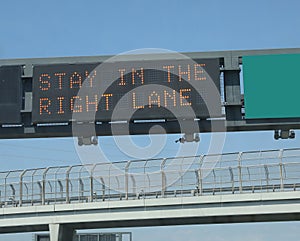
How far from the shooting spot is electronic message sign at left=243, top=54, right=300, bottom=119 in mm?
33188

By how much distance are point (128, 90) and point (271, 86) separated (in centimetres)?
602

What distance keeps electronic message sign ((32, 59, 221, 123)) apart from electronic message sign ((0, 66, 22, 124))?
1036mm

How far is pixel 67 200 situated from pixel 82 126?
6.05 meters

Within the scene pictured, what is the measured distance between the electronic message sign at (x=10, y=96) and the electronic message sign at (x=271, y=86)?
9.62 metres

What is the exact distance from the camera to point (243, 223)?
122 feet

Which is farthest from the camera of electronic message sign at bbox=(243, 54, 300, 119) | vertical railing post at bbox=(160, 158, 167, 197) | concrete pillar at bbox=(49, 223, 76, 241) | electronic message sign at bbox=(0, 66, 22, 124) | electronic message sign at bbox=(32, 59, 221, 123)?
concrete pillar at bbox=(49, 223, 76, 241)

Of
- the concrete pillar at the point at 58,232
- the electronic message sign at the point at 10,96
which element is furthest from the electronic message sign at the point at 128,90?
the concrete pillar at the point at 58,232

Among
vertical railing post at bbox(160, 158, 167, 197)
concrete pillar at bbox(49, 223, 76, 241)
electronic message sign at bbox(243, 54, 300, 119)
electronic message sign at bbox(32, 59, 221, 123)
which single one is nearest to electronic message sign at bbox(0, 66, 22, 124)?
electronic message sign at bbox(32, 59, 221, 123)

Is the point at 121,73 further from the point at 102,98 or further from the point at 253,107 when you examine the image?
the point at 253,107

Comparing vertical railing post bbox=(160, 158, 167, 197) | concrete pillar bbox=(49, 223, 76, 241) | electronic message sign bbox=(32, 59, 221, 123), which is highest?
electronic message sign bbox=(32, 59, 221, 123)

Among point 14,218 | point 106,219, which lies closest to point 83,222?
point 106,219

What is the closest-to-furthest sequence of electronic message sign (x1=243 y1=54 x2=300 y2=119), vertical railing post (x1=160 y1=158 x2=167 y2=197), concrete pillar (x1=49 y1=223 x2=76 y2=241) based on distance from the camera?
electronic message sign (x1=243 y1=54 x2=300 y2=119)
vertical railing post (x1=160 y1=158 x2=167 y2=197)
concrete pillar (x1=49 y1=223 x2=76 y2=241)

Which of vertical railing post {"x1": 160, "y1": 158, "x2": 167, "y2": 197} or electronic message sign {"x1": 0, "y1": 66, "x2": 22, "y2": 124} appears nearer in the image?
electronic message sign {"x1": 0, "y1": 66, "x2": 22, "y2": 124}

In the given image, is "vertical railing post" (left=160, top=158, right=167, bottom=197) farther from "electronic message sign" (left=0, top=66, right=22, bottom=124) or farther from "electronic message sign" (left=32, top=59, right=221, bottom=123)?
"electronic message sign" (left=0, top=66, right=22, bottom=124)
